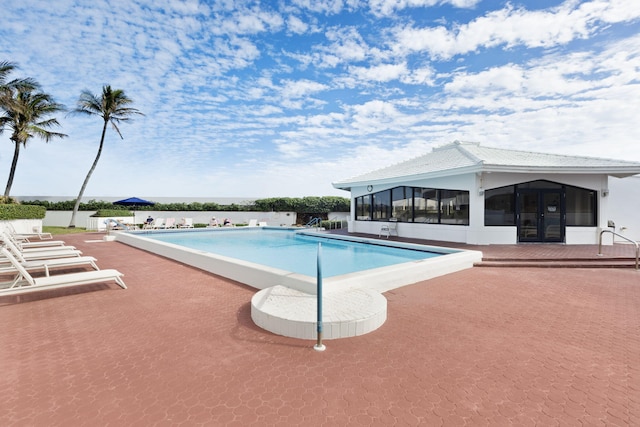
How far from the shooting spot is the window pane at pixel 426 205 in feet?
46.9

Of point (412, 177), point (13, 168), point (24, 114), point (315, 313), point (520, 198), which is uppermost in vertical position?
point (24, 114)

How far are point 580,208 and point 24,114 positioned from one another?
3544 centimetres

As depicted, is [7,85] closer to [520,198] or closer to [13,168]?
[13,168]

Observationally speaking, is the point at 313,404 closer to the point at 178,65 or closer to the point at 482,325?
the point at 482,325

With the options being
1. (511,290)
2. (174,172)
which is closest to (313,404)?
(511,290)

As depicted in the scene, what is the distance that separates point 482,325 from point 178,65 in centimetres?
1516

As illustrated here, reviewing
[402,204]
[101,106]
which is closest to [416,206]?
[402,204]

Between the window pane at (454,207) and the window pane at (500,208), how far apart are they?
2.46 feet

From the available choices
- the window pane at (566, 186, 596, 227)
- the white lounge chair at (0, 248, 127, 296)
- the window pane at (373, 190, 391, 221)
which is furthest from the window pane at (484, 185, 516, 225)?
the white lounge chair at (0, 248, 127, 296)

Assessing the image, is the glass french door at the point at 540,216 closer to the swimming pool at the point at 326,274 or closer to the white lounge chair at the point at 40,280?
the swimming pool at the point at 326,274

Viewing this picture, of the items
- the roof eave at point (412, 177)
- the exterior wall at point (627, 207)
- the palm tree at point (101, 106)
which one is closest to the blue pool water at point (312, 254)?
the roof eave at point (412, 177)

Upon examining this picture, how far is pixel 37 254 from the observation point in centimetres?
851

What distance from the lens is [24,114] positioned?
23.2 meters

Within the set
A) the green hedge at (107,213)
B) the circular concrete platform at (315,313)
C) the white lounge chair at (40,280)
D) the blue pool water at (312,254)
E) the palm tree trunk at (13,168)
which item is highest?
the palm tree trunk at (13,168)
